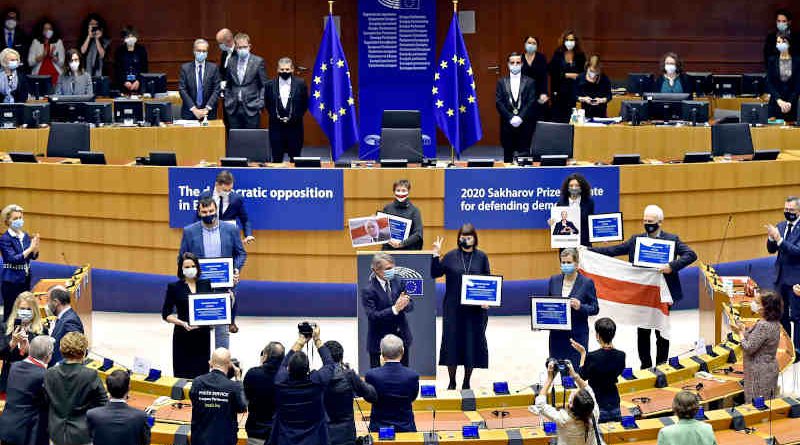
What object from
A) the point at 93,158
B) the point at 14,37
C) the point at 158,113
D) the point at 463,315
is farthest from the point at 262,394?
the point at 14,37

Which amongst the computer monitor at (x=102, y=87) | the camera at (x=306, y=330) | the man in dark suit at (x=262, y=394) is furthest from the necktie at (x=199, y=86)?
the man in dark suit at (x=262, y=394)

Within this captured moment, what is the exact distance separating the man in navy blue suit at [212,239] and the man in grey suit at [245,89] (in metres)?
5.00

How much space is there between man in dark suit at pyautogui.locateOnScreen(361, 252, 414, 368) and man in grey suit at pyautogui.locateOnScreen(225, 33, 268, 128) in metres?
6.09

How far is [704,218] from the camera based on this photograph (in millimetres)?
15258

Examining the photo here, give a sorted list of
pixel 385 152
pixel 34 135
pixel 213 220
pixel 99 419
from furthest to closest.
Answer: pixel 34 135 → pixel 385 152 → pixel 213 220 → pixel 99 419

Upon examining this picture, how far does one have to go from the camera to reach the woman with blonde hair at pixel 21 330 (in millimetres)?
10273

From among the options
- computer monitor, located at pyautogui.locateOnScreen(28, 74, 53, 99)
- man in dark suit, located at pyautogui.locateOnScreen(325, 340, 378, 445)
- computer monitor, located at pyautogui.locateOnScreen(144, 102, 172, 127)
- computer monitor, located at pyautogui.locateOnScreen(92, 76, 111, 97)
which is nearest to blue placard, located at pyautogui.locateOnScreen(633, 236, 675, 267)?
man in dark suit, located at pyautogui.locateOnScreen(325, 340, 378, 445)

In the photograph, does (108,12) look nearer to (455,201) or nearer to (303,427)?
(455,201)

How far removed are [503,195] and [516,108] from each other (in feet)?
11.1

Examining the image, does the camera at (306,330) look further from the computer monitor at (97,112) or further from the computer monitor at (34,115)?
the computer monitor at (34,115)

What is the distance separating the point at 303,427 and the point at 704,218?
7.79 meters

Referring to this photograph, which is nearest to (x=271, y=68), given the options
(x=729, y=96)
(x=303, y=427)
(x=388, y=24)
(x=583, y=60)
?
(x=388, y=24)

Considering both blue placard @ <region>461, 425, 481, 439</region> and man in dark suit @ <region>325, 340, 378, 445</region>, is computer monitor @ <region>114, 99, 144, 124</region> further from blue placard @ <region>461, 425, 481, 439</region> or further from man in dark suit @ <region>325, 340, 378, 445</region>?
blue placard @ <region>461, 425, 481, 439</region>

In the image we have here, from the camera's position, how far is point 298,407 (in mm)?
8742
